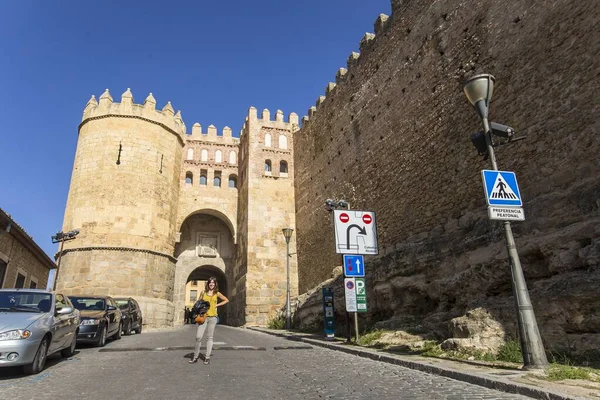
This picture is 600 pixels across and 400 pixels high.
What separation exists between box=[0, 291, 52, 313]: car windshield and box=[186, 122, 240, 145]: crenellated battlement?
22.1 meters

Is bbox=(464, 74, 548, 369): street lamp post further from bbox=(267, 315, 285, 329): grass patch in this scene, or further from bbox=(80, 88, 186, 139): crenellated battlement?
bbox=(80, 88, 186, 139): crenellated battlement

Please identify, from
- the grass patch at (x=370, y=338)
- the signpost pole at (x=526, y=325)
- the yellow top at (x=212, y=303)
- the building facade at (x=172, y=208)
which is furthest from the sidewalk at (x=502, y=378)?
the building facade at (x=172, y=208)

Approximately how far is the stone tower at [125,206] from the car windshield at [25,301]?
1484cm

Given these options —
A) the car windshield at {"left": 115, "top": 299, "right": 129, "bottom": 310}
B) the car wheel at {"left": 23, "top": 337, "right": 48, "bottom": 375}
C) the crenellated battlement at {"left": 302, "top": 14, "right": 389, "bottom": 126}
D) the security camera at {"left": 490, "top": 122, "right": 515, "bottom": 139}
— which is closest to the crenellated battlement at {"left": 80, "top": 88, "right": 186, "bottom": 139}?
the crenellated battlement at {"left": 302, "top": 14, "right": 389, "bottom": 126}

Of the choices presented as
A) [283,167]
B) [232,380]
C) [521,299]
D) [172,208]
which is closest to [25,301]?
[232,380]

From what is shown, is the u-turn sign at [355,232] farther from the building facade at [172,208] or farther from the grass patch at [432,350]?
the building facade at [172,208]

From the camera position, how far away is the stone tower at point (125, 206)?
69.4 ft

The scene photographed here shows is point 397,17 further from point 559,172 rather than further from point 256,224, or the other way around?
point 256,224

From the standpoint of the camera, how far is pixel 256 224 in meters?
24.4

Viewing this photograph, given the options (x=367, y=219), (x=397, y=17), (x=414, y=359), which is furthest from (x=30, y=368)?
(x=397, y=17)

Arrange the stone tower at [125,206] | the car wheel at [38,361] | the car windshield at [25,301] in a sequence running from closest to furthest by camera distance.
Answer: the car wheel at [38,361]
the car windshield at [25,301]
the stone tower at [125,206]

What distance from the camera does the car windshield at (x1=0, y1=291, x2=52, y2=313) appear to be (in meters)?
6.32

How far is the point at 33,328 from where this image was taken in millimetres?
5594

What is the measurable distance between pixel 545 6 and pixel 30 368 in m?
11.7
